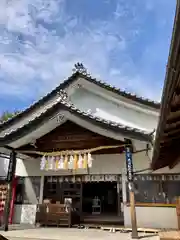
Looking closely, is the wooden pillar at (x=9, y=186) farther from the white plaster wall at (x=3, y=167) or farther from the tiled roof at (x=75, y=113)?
the white plaster wall at (x=3, y=167)

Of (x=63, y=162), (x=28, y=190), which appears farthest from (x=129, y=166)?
(x=28, y=190)

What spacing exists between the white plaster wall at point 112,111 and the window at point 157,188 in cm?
236

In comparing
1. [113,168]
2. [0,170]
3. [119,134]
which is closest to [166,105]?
[119,134]

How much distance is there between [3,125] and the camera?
12367 millimetres

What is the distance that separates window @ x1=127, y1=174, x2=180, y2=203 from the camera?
9.70 metres

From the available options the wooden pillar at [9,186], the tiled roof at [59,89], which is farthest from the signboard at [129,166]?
the wooden pillar at [9,186]

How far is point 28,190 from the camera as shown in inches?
464

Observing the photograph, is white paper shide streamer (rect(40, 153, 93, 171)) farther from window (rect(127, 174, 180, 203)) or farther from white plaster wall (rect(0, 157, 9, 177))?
white plaster wall (rect(0, 157, 9, 177))

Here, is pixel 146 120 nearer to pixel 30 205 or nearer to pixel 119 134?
pixel 119 134

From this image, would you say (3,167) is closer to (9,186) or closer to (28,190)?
(28,190)

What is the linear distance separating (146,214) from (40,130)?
5394 millimetres

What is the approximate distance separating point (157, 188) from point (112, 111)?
14.4 ft

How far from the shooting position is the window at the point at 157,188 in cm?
970

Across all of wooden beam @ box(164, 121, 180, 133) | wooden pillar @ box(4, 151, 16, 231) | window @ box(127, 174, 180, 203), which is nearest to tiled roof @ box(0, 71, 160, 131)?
wooden pillar @ box(4, 151, 16, 231)
